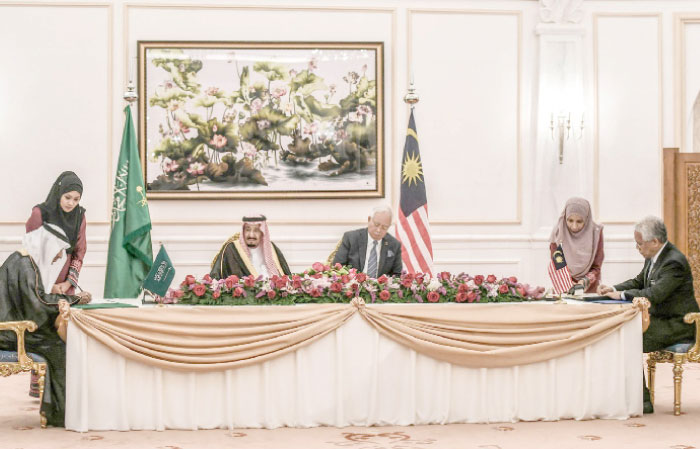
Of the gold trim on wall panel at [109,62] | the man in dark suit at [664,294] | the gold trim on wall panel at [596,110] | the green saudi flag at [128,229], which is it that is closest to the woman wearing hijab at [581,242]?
the man in dark suit at [664,294]

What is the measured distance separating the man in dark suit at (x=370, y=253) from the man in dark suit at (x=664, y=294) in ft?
5.63

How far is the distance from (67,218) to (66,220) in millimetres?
20

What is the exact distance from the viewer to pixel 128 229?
6.94 metres

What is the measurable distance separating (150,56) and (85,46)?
0.60 m

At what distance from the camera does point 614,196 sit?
801 cm

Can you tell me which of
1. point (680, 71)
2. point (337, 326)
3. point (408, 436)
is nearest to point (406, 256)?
point (337, 326)

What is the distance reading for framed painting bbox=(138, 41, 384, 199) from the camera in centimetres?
769

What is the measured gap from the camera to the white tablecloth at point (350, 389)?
4.70 meters

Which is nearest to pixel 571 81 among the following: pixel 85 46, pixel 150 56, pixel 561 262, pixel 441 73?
pixel 441 73

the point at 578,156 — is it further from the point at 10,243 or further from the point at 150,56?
the point at 10,243

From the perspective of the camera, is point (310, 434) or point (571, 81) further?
point (571, 81)

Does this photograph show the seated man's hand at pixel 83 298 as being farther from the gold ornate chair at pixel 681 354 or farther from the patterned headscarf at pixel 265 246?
the gold ornate chair at pixel 681 354

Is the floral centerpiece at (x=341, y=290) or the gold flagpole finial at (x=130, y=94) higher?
the gold flagpole finial at (x=130, y=94)

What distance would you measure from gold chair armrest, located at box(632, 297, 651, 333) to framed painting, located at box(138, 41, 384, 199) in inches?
125
